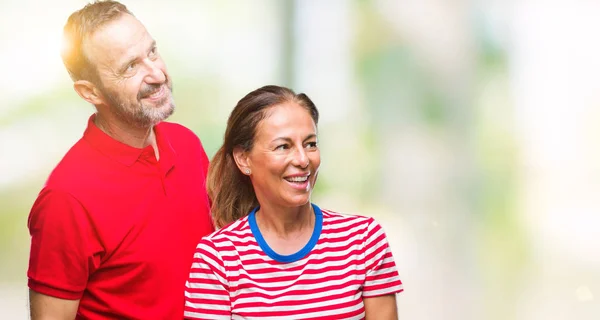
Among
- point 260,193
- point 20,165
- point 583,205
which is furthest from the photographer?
point 583,205

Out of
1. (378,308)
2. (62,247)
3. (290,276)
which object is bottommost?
(378,308)

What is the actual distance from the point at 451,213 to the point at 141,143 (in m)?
1.73

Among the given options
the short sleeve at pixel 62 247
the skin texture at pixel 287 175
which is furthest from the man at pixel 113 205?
the skin texture at pixel 287 175

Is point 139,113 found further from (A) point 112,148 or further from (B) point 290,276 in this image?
(B) point 290,276

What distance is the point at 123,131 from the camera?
188 cm

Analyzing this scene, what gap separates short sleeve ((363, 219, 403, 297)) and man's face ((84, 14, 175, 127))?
1.74 ft

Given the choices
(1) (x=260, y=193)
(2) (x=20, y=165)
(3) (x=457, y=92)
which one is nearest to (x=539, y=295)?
(3) (x=457, y=92)

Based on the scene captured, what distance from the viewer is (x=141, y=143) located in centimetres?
190

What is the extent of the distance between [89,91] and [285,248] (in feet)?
1.93

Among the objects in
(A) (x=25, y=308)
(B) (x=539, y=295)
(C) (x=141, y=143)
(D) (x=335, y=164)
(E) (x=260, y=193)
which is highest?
(C) (x=141, y=143)

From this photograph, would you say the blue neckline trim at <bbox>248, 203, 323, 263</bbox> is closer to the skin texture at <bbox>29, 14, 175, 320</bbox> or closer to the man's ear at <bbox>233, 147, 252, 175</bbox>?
the man's ear at <bbox>233, 147, 252, 175</bbox>

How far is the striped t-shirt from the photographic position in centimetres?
169

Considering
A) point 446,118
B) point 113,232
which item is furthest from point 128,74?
point 446,118

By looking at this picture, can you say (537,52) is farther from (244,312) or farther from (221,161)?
(244,312)
